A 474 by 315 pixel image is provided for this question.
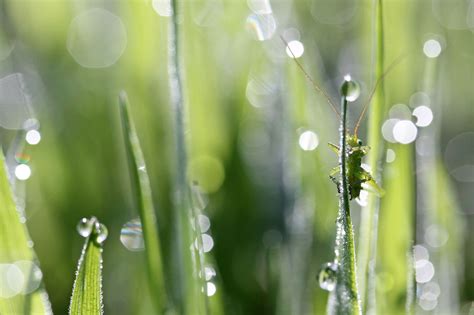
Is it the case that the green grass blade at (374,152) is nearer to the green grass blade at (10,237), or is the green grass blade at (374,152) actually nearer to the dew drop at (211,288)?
the dew drop at (211,288)

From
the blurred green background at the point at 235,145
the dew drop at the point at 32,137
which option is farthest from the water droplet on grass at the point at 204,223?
the dew drop at the point at 32,137

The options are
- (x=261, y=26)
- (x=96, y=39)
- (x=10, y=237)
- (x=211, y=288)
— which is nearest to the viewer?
(x=10, y=237)

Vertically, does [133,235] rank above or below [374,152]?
below

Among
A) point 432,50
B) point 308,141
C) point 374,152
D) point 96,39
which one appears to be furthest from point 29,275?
point 96,39

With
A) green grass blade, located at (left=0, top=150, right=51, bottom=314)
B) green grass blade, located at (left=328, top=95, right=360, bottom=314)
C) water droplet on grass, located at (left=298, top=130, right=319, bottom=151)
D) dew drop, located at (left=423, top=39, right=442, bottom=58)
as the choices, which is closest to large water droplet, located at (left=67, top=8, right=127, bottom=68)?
water droplet on grass, located at (left=298, top=130, right=319, bottom=151)

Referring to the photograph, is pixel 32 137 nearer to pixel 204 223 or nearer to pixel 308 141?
pixel 204 223
